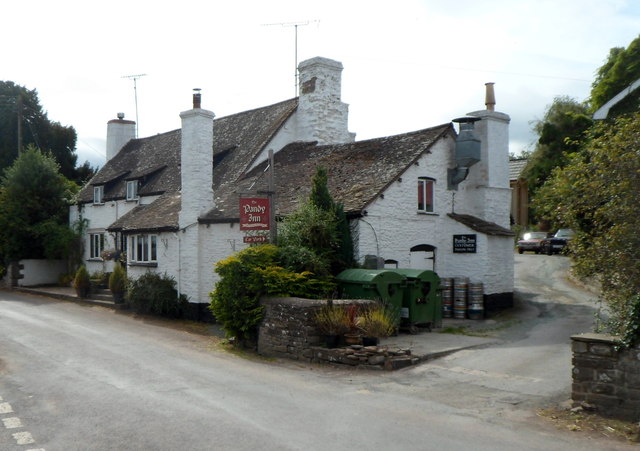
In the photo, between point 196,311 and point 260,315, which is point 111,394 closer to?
point 260,315

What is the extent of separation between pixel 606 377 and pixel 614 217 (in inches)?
88.7

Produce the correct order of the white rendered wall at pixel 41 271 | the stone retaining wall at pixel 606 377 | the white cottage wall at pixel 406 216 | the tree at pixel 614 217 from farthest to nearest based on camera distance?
the white rendered wall at pixel 41 271 → the white cottage wall at pixel 406 216 → the tree at pixel 614 217 → the stone retaining wall at pixel 606 377

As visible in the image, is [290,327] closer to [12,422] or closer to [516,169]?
[12,422]

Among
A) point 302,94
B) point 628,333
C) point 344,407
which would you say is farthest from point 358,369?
point 302,94

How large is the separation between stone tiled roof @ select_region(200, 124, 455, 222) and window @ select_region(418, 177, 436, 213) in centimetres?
100

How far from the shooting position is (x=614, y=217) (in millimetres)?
8688

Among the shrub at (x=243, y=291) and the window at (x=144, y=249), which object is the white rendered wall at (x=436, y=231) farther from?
the window at (x=144, y=249)

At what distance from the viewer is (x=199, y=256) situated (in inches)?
782

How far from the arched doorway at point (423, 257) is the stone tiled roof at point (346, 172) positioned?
235 cm

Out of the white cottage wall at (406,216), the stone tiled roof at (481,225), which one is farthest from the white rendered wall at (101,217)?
the stone tiled roof at (481,225)

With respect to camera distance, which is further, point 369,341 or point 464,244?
point 464,244

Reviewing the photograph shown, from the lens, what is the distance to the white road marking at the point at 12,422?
315 inches

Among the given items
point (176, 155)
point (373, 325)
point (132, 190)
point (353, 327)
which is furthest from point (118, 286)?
point (373, 325)

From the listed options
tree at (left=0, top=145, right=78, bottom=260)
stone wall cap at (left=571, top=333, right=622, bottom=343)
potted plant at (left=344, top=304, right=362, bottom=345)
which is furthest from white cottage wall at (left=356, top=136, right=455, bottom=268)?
tree at (left=0, top=145, right=78, bottom=260)
